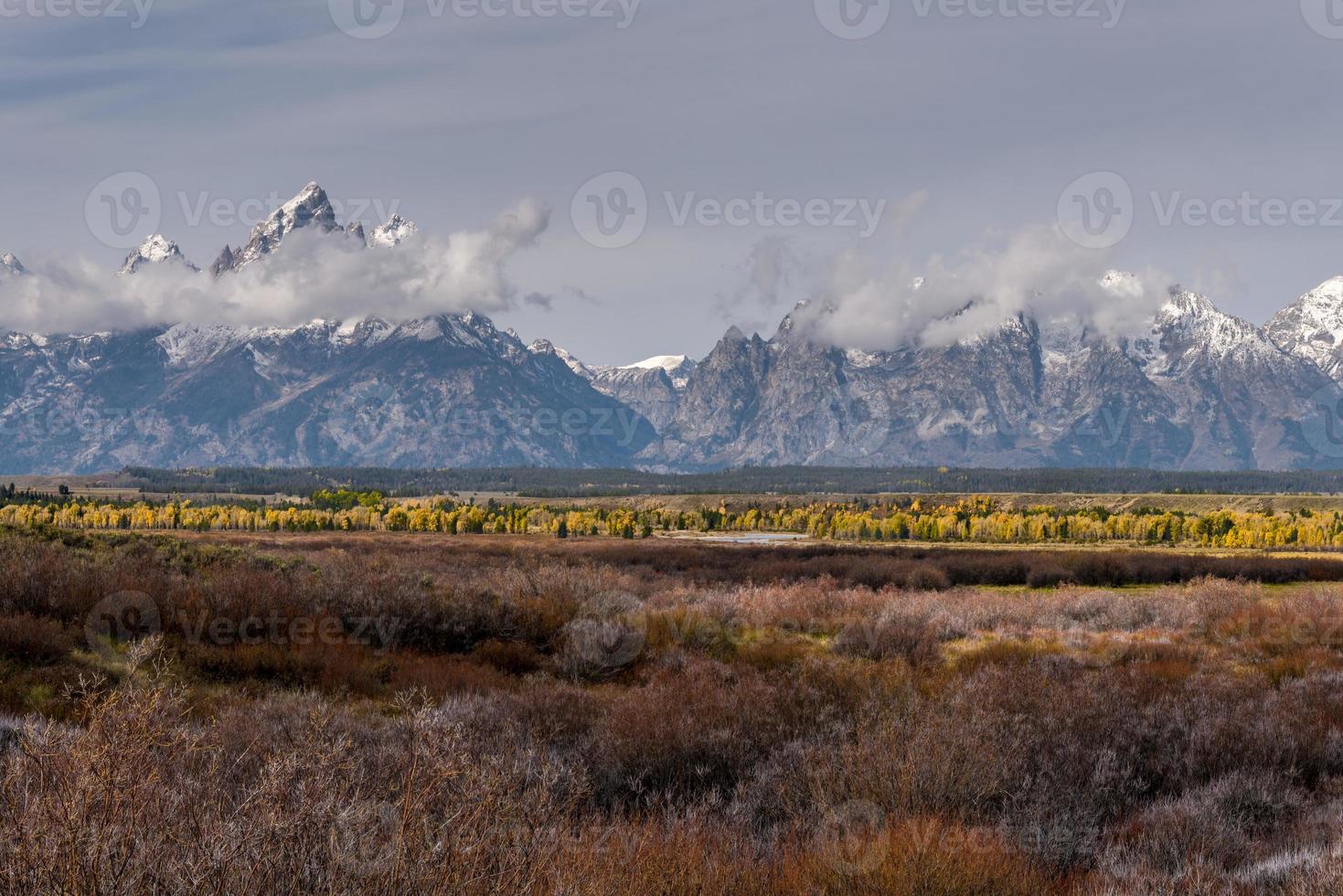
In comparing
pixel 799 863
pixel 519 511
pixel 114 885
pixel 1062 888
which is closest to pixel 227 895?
pixel 114 885

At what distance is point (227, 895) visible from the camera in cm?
384

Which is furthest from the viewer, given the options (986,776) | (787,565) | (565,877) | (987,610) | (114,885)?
(787,565)

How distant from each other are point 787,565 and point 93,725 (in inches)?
1539

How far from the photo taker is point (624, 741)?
372 inches

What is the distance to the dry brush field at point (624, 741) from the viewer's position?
14.2 feet

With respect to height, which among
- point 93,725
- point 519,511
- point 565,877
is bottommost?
point 519,511

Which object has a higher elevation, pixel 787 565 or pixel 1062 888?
pixel 1062 888

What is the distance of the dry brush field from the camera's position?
4.34m

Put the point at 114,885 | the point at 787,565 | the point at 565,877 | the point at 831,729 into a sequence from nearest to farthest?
the point at 114,885
the point at 565,877
the point at 831,729
the point at 787,565

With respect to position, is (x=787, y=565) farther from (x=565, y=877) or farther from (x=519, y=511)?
(x=519, y=511)

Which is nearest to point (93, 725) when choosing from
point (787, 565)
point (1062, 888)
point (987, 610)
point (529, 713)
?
point (1062, 888)

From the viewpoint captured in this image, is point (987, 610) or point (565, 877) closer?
point (565, 877)

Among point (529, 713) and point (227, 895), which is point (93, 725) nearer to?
point (227, 895)

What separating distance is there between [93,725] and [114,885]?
2.10 ft
